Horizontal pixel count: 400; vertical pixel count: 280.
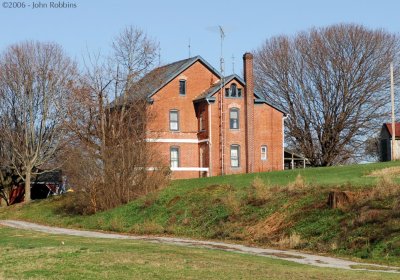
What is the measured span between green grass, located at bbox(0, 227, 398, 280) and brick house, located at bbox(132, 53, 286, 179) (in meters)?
39.6

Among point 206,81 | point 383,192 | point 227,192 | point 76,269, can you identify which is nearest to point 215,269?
point 76,269

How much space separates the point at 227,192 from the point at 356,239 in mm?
12856

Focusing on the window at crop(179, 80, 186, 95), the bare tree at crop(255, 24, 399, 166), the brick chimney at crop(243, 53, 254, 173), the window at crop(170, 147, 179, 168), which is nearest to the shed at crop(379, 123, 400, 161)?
the bare tree at crop(255, 24, 399, 166)

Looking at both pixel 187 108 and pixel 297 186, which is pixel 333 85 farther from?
pixel 297 186

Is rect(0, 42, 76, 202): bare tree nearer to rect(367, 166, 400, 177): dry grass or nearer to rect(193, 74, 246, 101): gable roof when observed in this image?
rect(193, 74, 246, 101): gable roof

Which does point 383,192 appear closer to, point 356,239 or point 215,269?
point 356,239

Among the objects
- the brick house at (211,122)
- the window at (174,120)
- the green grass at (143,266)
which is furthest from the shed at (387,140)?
the green grass at (143,266)

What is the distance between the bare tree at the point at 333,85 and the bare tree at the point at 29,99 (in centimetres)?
2422

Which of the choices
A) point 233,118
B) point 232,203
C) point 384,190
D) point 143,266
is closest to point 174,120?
point 233,118

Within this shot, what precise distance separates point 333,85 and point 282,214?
43892 mm

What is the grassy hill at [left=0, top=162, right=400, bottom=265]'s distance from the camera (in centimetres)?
2530

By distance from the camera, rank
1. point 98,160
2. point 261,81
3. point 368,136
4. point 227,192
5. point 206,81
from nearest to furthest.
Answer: point 227,192
point 98,160
point 206,81
point 368,136
point 261,81

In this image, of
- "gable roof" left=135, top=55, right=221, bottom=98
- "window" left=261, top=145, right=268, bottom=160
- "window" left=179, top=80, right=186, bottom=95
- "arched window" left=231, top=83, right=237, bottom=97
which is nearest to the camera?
"gable roof" left=135, top=55, right=221, bottom=98

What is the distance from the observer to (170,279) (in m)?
15.6
